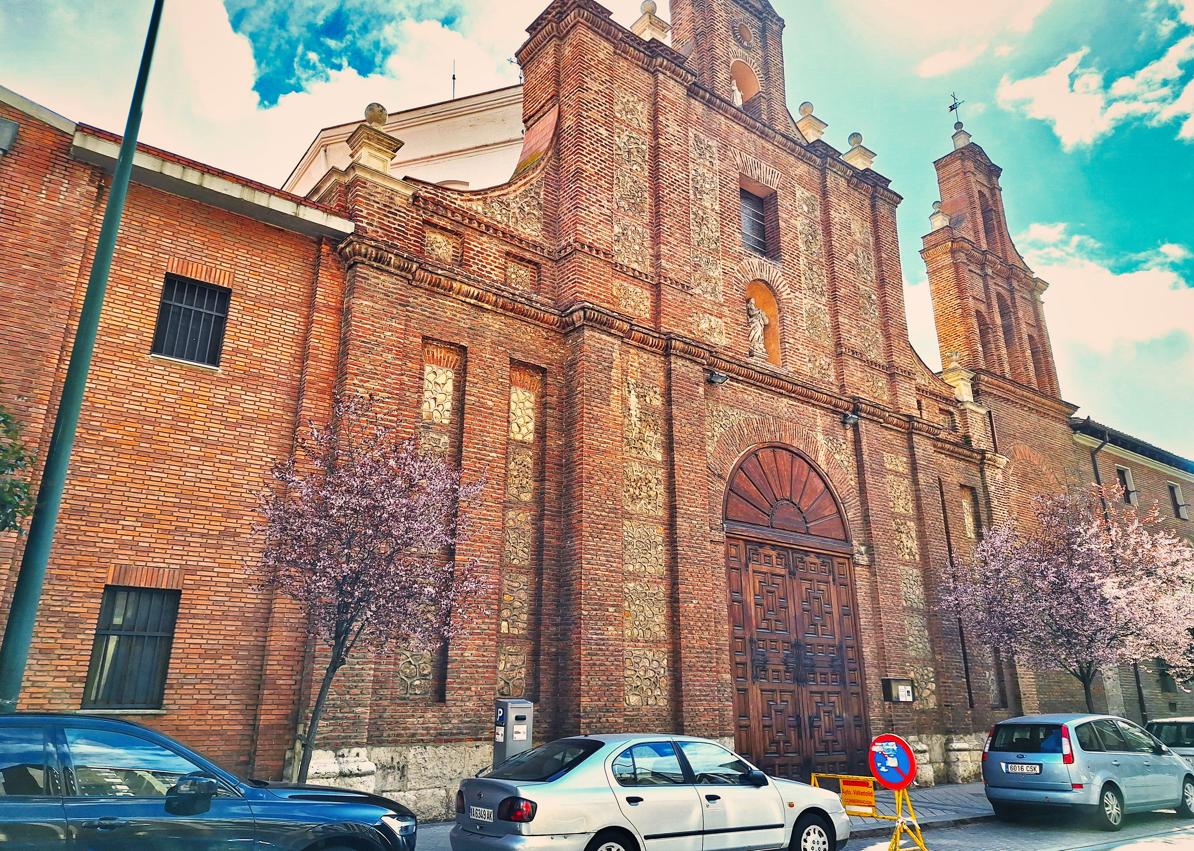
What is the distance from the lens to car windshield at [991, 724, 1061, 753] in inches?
444

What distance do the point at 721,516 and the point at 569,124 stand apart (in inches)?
298

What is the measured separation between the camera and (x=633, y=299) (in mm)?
14375

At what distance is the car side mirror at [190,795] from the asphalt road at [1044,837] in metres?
3.94

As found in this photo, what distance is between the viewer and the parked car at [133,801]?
4.36 meters

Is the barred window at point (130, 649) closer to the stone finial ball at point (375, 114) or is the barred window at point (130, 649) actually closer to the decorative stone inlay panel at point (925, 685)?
the stone finial ball at point (375, 114)

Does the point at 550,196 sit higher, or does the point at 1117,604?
the point at 550,196

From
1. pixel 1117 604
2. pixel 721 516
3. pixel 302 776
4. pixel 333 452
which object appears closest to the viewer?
pixel 302 776

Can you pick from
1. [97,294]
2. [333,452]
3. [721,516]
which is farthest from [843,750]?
[97,294]

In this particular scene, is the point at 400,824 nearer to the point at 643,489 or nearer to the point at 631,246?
the point at 643,489

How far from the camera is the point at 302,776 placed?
851 centimetres

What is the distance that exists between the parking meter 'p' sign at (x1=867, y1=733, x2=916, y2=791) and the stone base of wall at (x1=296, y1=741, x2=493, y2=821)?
5.11m

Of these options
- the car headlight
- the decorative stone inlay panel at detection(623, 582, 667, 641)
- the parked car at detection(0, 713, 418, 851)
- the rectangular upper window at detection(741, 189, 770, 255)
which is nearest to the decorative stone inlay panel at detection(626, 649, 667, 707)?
the decorative stone inlay panel at detection(623, 582, 667, 641)

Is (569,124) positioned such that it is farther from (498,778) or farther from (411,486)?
(498,778)

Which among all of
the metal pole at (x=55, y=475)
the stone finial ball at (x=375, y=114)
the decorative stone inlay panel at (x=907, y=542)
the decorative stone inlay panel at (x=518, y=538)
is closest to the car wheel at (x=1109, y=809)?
the decorative stone inlay panel at (x=907, y=542)
